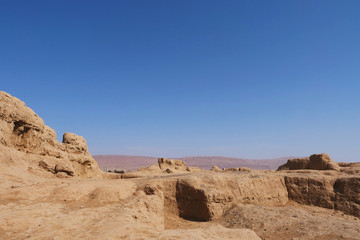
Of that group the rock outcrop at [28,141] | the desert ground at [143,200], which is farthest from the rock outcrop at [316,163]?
the rock outcrop at [28,141]

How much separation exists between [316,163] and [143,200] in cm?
1755

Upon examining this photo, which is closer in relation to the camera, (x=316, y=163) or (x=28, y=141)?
(x=28, y=141)

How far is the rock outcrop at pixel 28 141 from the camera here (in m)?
9.92

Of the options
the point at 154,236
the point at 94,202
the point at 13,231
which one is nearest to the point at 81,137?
the point at 94,202

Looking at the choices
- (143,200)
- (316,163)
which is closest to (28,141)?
(143,200)

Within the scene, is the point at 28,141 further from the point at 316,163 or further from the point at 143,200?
the point at 316,163

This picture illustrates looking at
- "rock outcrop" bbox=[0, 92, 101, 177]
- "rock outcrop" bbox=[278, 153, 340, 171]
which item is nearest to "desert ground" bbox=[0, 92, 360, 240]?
"rock outcrop" bbox=[0, 92, 101, 177]

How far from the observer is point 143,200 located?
7.27 m

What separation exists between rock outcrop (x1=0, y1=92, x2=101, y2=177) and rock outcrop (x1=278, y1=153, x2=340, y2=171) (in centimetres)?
1840

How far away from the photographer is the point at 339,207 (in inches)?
434

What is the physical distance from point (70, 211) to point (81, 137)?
1104 centimetres

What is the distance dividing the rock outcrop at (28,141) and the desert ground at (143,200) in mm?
45

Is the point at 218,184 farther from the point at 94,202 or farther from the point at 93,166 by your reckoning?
the point at 93,166

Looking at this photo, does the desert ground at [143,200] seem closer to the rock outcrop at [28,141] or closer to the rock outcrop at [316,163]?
the rock outcrop at [28,141]
